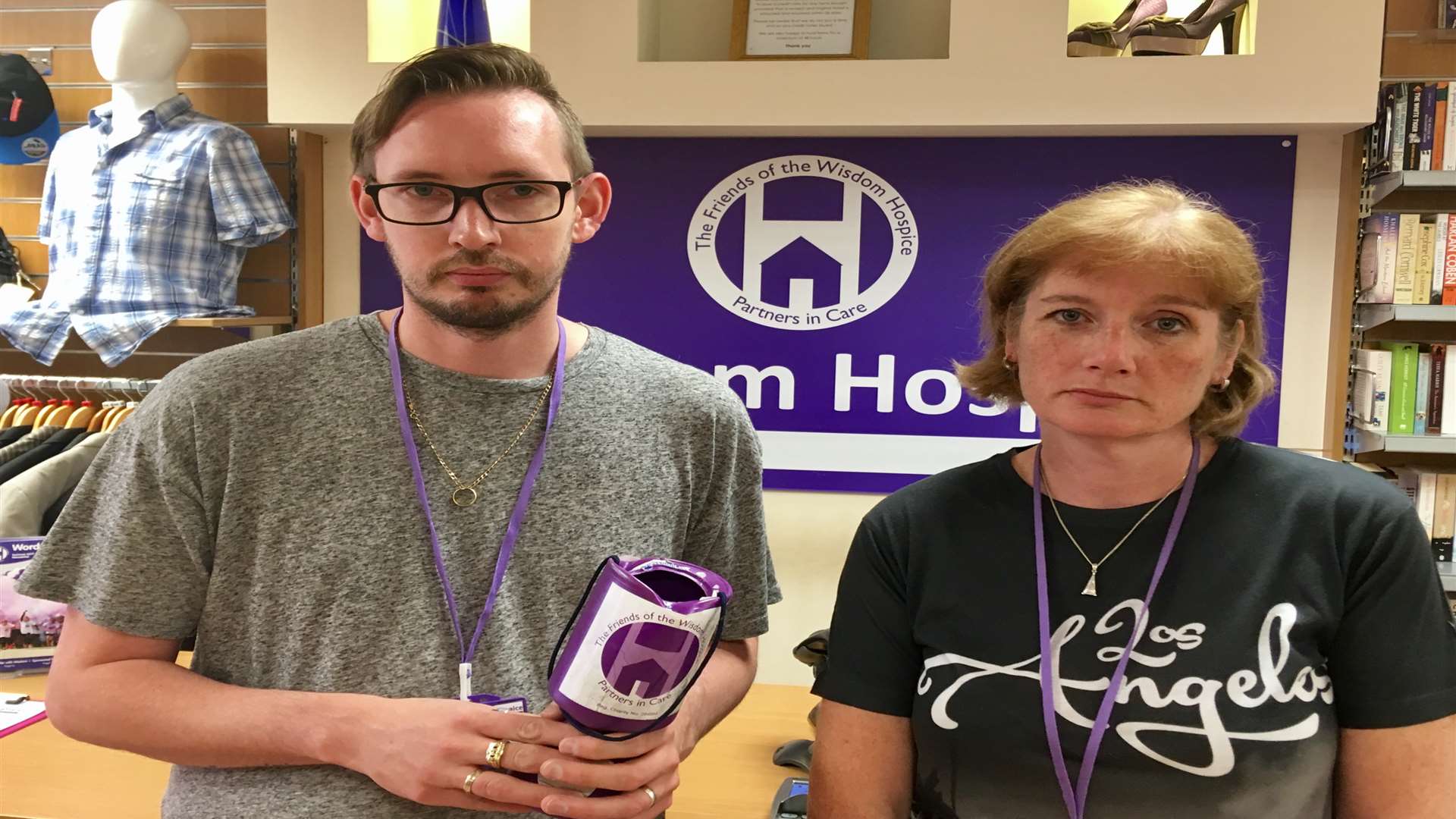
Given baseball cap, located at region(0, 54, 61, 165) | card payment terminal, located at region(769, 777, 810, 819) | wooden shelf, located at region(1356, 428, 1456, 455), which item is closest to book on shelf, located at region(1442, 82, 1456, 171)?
wooden shelf, located at region(1356, 428, 1456, 455)

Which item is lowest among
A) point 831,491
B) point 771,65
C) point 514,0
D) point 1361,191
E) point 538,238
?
point 831,491

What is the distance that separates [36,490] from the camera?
2607mm

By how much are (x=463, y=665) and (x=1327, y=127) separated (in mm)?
2346

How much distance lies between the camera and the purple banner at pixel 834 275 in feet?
9.23

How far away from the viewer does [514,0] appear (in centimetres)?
293

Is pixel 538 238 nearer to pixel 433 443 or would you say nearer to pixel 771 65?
pixel 433 443

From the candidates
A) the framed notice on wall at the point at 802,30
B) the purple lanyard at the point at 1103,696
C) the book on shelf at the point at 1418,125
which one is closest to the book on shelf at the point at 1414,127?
the book on shelf at the point at 1418,125

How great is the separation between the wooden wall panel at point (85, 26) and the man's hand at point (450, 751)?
256cm

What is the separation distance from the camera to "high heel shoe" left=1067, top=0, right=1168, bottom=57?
2572 mm

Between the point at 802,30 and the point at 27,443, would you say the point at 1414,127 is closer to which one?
the point at 802,30

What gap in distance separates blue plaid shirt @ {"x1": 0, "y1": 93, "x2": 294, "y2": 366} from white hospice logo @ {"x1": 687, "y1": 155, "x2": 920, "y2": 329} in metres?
1.17

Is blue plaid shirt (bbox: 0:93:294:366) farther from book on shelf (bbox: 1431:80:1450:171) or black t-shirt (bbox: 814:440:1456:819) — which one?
book on shelf (bbox: 1431:80:1450:171)

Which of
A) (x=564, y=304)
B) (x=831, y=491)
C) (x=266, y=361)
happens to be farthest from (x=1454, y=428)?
Result: (x=266, y=361)

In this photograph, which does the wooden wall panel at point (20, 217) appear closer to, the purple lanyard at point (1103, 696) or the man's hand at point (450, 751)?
the man's hand at point (450, 751)
